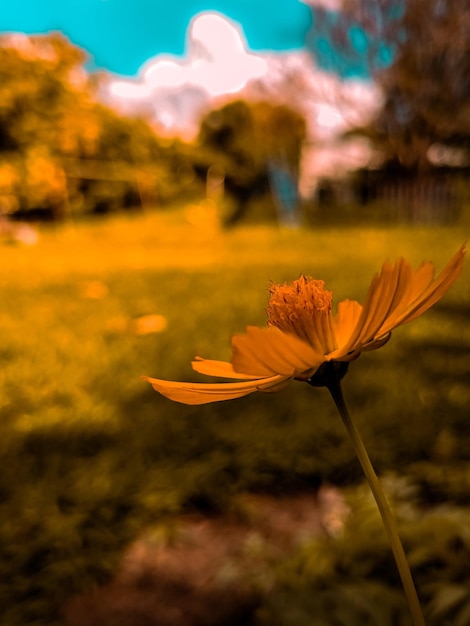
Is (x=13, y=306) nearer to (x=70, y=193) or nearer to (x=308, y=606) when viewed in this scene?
(x=308, y=606)

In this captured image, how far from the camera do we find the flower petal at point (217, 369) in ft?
1.11

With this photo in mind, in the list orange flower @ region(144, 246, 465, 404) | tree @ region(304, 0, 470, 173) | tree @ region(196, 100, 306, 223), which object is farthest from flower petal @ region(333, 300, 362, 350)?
tree @ region(196, 100, 306, 223)

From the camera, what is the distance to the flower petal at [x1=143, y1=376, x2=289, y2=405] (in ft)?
1.01

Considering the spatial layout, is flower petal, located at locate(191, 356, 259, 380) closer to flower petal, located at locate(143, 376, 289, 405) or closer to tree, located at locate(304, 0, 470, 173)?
flower petal, located at locate(143, 376, 289, 405)

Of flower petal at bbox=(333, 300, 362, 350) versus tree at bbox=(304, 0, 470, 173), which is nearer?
flower petal at bbox=(333, 300, 362, 350)

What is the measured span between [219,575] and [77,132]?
413 inches

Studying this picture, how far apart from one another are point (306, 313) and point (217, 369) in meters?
0.06

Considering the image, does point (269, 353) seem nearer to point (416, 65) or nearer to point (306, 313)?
point (306, 313)

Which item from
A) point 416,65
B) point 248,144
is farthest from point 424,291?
point 248,144

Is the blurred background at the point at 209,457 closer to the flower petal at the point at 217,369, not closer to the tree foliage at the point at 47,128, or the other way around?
the flower petal at the point at 217,369

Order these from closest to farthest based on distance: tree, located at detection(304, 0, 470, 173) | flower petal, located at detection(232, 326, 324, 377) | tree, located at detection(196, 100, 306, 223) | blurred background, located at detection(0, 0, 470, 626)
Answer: flower petal, located at detection(232, 326, 324, 377) < blurred background, located at detection(0, 0, 470, 626) < tree, located at detection(304, 0, 470, 173) < tree, located at detection(196, 100, 306, 223)

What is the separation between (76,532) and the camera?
1.13 m

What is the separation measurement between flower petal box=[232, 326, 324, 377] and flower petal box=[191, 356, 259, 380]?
0.14 feet

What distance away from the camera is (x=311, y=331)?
0.35 m
